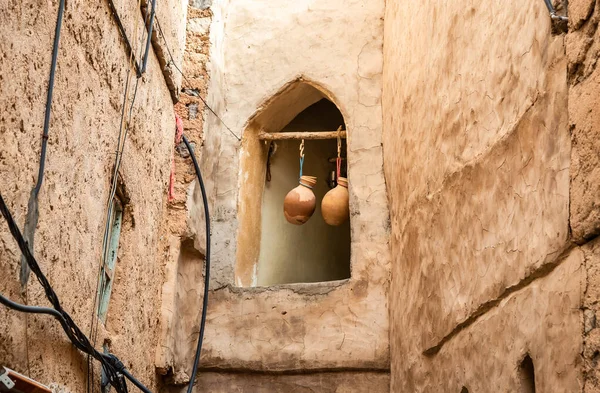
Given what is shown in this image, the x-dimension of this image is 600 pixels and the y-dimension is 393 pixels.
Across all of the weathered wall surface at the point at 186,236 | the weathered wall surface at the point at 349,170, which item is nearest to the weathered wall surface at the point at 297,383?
the weathered wall surface at the point at 349,170

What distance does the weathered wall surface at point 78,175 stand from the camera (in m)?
2.92

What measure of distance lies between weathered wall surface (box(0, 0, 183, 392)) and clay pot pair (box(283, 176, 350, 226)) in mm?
1231

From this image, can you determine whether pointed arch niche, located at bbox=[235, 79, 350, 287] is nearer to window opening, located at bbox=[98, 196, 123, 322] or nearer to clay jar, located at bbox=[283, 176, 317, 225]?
clay jar, located at bbox=[283, 176, 317, 225]

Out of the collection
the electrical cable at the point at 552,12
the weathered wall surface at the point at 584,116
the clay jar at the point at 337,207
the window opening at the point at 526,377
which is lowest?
the window opening at the point at 526,377

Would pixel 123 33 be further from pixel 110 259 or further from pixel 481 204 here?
pixel 481 204

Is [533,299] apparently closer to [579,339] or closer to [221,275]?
[579,339]

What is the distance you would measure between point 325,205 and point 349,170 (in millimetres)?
299

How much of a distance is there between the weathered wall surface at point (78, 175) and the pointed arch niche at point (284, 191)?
47.8 inches

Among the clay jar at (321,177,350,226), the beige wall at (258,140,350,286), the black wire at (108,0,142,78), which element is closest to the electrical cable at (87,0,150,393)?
the black wire at (108,0,142,78)

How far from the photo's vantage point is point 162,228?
16.6 feet

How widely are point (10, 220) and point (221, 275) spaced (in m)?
3.05

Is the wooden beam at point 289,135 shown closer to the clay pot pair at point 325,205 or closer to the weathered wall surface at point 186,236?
the clay pot pair at point 325,205

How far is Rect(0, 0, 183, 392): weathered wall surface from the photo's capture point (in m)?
2.92

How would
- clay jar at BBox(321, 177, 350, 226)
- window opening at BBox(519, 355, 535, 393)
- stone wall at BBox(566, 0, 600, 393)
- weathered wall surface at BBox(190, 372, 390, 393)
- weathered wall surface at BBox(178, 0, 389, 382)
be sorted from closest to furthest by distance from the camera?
stone wall at BBox(566, 0, 600, 393)
window opening at BBox(519, 355, 535, 393)
weathered wall surface at BBox(190, 372, 390, 393)
weathered wall surface at BBox(178, 0, 389, 382)
clay jar at BBox(321, 177, 350, 226)
